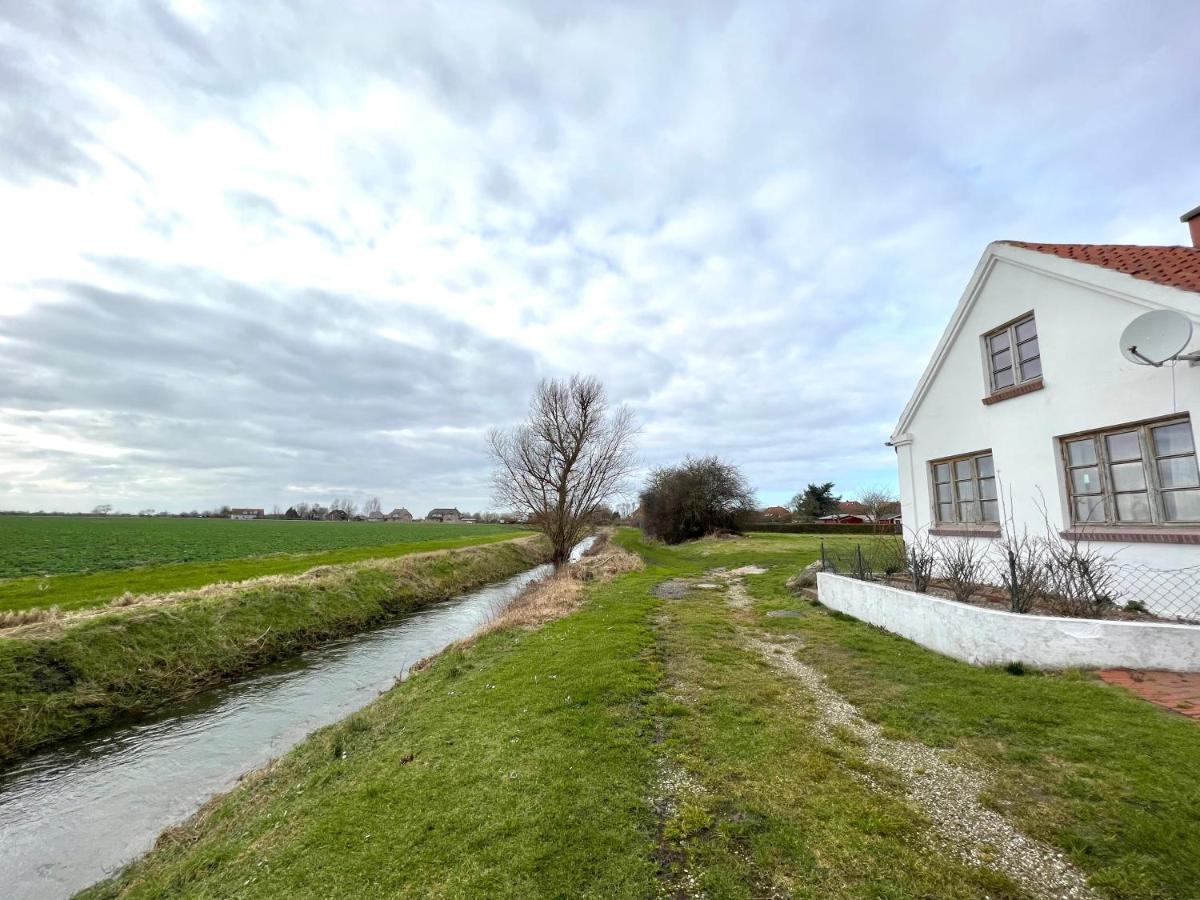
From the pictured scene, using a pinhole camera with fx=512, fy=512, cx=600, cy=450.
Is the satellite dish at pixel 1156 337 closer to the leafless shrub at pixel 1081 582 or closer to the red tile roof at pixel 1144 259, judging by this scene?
the red tile roof at pixel 1144 259

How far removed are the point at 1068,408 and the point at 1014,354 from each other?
183cm

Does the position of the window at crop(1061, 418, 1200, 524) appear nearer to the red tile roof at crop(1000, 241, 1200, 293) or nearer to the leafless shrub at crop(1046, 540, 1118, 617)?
the leafless shrub at crop(1046, 540, 1118, 617)

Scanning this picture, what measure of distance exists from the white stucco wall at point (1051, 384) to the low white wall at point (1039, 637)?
217 cm

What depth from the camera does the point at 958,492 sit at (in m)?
11.6

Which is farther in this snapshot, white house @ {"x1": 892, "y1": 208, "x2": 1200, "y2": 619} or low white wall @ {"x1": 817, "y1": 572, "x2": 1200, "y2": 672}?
white house @ {"x1": 892, "y1": 208, "x2": 1200, "y2": 619}

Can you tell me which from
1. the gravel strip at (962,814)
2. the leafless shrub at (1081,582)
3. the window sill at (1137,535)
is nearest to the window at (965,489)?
the window sill at (1137,535)

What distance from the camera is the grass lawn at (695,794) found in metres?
3.24

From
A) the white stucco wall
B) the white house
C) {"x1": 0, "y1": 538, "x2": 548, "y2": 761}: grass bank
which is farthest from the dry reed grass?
the white stucco wall

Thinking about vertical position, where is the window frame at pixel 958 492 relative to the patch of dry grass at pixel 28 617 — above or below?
above

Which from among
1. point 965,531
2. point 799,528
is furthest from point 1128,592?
point 799,528

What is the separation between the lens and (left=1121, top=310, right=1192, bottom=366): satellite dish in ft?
21.7

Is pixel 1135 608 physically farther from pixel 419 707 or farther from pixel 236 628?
pixel 236 628

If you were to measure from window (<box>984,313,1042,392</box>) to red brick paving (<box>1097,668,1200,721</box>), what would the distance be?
559 centimetres

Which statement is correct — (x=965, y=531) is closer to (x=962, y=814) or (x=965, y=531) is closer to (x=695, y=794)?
(x=962, y=814)
